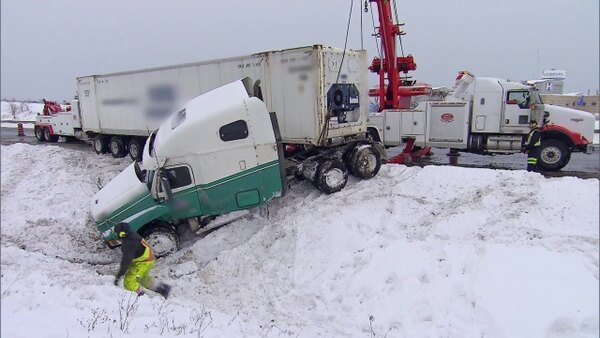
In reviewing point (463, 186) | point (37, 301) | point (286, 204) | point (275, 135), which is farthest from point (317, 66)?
point (37, 301)

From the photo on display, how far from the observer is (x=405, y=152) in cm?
1450

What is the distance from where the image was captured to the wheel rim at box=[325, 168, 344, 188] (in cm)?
985

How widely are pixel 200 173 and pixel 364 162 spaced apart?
13.7 ft

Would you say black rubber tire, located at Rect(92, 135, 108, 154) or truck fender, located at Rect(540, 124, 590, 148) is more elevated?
truck fender, located at Rect(540, 124, 590, 148)

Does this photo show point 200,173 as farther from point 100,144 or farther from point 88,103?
point 88,103

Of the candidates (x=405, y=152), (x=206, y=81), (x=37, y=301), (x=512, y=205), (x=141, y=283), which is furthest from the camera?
(x=405, y=152)

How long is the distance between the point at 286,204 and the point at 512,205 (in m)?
4.74

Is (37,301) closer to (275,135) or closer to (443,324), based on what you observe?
(443,324)

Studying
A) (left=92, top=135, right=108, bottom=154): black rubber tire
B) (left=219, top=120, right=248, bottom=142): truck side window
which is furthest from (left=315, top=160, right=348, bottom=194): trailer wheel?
(left=92, top=135, right=108, bottom=154): black rubber tire

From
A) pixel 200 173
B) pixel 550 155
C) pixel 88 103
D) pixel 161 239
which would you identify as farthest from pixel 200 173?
pixel 88 103

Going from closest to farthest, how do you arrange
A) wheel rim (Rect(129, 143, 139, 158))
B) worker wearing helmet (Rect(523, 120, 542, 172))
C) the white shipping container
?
the white shipping container < worker wearing helmet (Rect(523, 120, 542, 172)) < wheel rim (Rect(129, 143, 139, 158))

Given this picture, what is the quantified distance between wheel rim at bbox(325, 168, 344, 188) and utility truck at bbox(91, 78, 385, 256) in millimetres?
1344

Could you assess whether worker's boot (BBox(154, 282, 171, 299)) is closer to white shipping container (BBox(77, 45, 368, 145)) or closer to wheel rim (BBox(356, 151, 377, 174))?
white shipping container (BBox(77, 45, 368, 145))

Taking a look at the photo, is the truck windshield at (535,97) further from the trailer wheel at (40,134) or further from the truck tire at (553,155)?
the trailer wheel at (40,134)
